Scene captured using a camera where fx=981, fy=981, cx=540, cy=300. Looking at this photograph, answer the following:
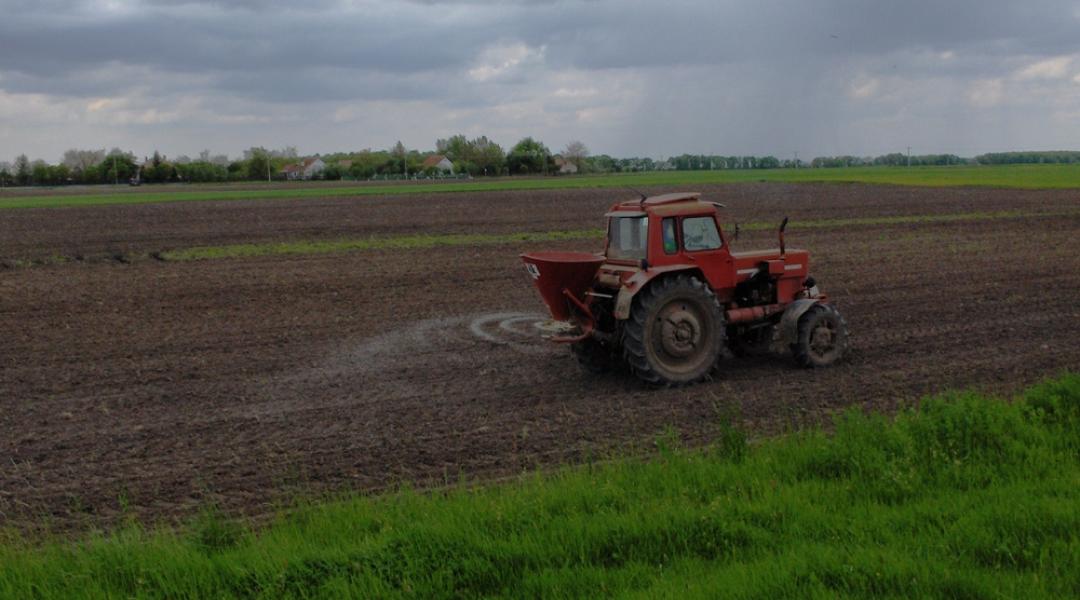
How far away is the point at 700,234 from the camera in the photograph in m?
10.4

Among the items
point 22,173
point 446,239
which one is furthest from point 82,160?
point 446,239

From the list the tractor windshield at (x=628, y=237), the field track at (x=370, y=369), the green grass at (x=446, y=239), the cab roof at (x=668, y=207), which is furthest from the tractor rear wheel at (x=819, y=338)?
the green grass at (x=446, y=239)

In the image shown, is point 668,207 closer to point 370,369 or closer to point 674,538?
point 370,369

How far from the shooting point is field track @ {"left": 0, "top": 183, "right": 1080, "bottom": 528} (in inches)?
317

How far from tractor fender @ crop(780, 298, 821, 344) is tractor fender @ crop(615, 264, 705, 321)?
5.05 feet

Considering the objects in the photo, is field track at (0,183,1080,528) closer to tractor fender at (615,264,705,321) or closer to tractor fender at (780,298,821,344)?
tractor fender at (780,298,821,344)

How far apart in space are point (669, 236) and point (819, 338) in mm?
2122

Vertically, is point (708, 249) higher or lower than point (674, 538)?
higher

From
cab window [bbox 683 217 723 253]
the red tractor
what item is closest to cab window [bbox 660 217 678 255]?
the red tractor

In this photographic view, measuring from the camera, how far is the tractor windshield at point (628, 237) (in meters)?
10.3

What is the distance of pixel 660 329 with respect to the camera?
33.1 feet

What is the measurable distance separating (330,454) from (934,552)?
4866 millimetres

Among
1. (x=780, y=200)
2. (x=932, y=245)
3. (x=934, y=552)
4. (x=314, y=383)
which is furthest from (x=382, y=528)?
(x=780, y=200)

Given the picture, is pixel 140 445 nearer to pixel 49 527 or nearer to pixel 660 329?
pixel 49 527
